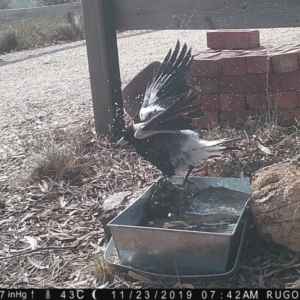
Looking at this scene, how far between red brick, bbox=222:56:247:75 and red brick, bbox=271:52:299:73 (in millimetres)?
234

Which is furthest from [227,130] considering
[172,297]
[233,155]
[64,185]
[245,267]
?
[172,297]

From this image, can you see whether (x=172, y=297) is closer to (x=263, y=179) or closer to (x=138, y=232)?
(x=138, y=232)

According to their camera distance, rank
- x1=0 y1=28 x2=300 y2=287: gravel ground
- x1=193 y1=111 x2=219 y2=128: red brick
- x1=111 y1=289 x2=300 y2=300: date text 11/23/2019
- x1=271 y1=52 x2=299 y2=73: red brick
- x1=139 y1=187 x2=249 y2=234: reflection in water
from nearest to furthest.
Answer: x1=111 y1=289 x2=300 y2=300: date text 11/23/2019, x1=0 y1=28 x2=300 y2=287: gravel ground, x1=139 y1=187 x2=249 y2=234: reflection in water, x1=271 y1=52 x2=299 y2=73: red brick, x1=193 y1=111 x2=219 y2=128: red brick

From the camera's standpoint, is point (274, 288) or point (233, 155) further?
point (233, 155)

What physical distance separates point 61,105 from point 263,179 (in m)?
3.91

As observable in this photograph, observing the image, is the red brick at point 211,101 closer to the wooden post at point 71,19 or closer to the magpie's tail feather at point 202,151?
the magpie's tail feather at point 202,151

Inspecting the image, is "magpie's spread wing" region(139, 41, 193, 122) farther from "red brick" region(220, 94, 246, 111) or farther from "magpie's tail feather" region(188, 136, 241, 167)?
"red brick" region(220, 94, 246, 111)

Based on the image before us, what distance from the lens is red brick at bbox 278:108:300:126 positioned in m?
4.47

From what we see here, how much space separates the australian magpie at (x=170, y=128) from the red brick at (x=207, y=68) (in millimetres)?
669

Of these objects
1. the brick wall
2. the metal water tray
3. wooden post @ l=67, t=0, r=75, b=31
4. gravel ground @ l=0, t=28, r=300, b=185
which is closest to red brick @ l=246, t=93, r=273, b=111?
the brick wall

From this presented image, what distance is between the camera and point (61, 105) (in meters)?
6.38

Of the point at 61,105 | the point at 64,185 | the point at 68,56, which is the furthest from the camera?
the point at 68,56

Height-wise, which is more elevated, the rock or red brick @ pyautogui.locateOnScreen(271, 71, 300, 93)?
red brick @ pyautogui.locateOnScreen(271, 71, 300, 93)

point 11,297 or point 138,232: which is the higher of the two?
point 138,232
